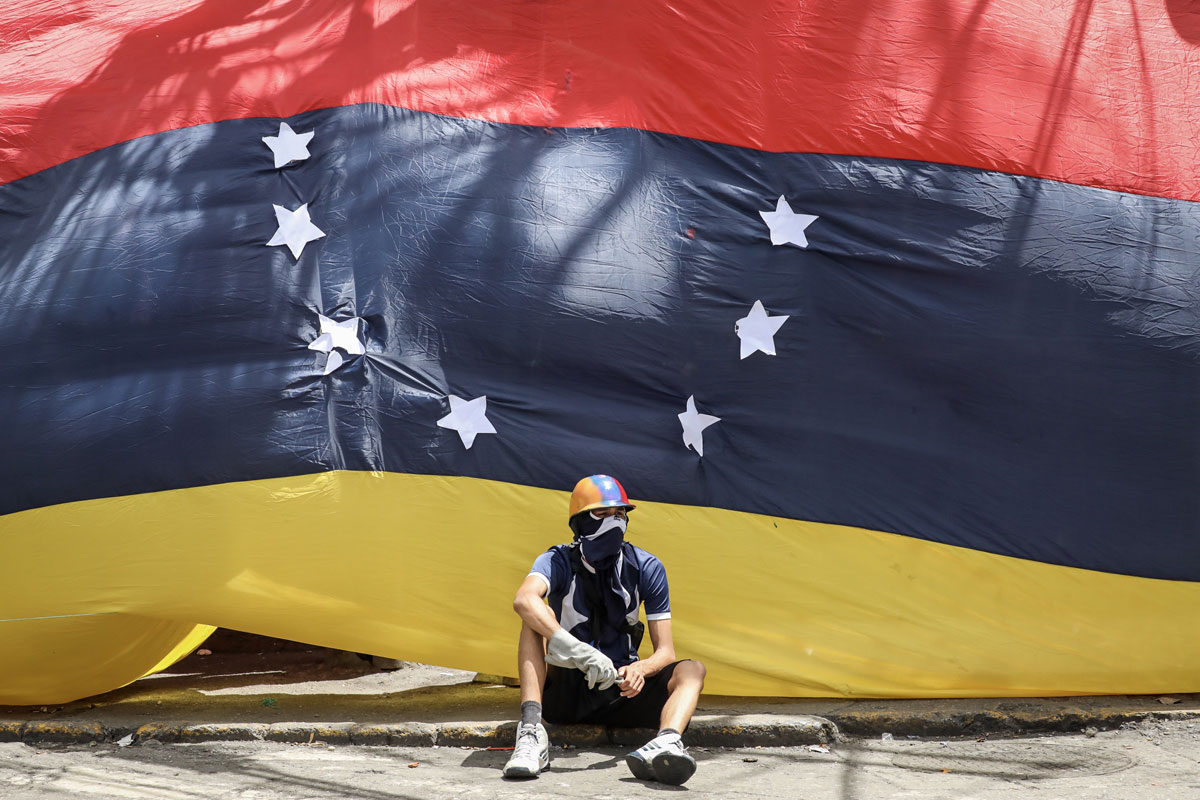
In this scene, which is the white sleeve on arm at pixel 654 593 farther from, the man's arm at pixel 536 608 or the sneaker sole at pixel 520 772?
the sneaker sole at pixel 520 772

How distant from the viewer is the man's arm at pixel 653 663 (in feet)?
11.7

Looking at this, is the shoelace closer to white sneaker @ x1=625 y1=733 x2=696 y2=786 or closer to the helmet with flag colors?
white sneaker @ x1=625 y1=733 x2=696 y2=786

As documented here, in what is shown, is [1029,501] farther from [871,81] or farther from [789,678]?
[871,81]

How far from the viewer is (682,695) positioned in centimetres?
361

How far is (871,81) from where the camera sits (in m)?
4.57

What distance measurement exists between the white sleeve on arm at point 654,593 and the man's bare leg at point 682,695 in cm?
19

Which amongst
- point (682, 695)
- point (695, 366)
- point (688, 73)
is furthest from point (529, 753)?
point (688, 73)

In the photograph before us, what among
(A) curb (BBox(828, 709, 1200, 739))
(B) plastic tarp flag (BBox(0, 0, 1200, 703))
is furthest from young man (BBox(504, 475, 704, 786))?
(A) curb (BBox(828, 709, 1200, 739))

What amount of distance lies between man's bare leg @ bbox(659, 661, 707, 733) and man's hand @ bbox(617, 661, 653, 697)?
10cm

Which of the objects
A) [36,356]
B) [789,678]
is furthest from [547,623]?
[36,356]

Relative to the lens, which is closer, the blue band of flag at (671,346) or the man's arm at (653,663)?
the man's arm at (653,663)

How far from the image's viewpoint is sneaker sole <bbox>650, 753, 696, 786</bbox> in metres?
3.30

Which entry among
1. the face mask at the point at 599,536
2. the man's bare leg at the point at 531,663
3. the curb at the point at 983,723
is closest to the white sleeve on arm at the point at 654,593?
the face mask at the point at 599,536

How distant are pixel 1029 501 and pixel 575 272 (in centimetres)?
203
